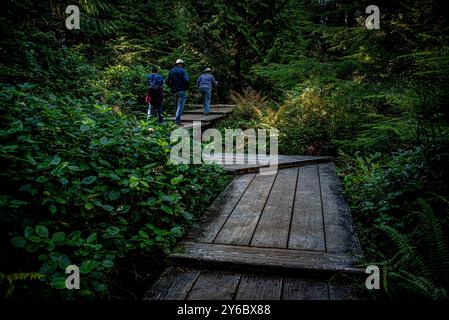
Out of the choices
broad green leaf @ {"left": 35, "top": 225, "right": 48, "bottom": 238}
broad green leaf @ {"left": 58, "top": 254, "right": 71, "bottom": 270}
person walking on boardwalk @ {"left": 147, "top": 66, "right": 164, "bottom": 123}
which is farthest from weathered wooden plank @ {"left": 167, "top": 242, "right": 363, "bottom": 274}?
person walking on boardwalk @ {"left": 147, "top": 66, "right": 164, "bottom": 123}

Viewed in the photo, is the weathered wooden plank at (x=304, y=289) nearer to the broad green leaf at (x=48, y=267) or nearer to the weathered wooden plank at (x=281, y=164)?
the broad green leaf at (x=48, y=267)

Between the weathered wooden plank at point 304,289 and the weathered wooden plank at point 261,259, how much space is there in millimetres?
86

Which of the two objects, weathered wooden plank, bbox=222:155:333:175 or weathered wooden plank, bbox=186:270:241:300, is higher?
weathered wooden plank, bbox=222:155:333:175

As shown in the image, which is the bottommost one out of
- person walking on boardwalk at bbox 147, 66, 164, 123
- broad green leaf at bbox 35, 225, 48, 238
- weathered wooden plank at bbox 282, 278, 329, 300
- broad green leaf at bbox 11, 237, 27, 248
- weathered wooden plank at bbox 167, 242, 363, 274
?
weathered wooden plank at bbox 282, 278, 329, 300

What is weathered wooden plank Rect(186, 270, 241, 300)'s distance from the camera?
2.09 meters

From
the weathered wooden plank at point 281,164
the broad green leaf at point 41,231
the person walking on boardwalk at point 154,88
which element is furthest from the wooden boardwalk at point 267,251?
the person walking on boardwalk at point 154,88

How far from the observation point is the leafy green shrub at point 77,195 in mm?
1906

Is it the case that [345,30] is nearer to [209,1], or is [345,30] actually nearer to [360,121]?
[360,121]

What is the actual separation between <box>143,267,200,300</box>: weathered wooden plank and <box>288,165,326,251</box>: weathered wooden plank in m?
1.03

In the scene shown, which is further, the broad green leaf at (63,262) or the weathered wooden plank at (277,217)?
the weathered wooden plank at (277,217)

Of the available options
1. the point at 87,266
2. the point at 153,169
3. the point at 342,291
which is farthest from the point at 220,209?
the point at 87,266

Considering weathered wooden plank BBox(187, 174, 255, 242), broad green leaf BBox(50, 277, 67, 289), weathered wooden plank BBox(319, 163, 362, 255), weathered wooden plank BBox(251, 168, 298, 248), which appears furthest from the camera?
weathered wooden plank BBox(187, 174, 255, 242)

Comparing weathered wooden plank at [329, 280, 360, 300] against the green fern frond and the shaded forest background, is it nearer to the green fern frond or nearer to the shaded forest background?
the shaded forest background
